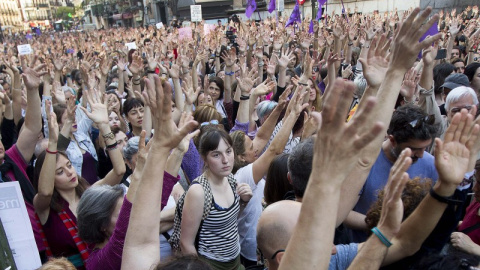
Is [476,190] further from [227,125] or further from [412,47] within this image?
[227,125]

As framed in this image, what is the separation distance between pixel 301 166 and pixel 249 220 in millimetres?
965

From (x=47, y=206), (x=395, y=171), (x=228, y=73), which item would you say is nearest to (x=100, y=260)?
(x=47, y=206)

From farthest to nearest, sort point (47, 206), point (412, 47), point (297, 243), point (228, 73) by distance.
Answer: point (228, 73) < point (47, 206) < point (412, 47) < point (297, 243)

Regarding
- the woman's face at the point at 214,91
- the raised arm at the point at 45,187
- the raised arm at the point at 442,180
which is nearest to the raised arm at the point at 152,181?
the raised arm at the point at 442,180

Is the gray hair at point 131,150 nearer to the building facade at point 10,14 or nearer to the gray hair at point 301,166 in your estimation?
the gray hair at point 301,166

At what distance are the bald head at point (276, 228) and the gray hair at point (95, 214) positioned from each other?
2.90 feet

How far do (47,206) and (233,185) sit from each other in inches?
47.6

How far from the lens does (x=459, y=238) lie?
219 cm

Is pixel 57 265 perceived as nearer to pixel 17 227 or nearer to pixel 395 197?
pixel 17 227

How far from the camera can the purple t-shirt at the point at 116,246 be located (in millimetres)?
1792

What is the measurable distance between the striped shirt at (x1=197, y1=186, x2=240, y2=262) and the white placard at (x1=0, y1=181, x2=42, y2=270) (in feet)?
3.08

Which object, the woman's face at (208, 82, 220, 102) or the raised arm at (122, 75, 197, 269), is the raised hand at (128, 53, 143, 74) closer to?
the woman's face at (208, 82, 220, 102)

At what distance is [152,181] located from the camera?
159 centimetres

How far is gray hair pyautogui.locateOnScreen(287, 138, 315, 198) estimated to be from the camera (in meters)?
2.15
